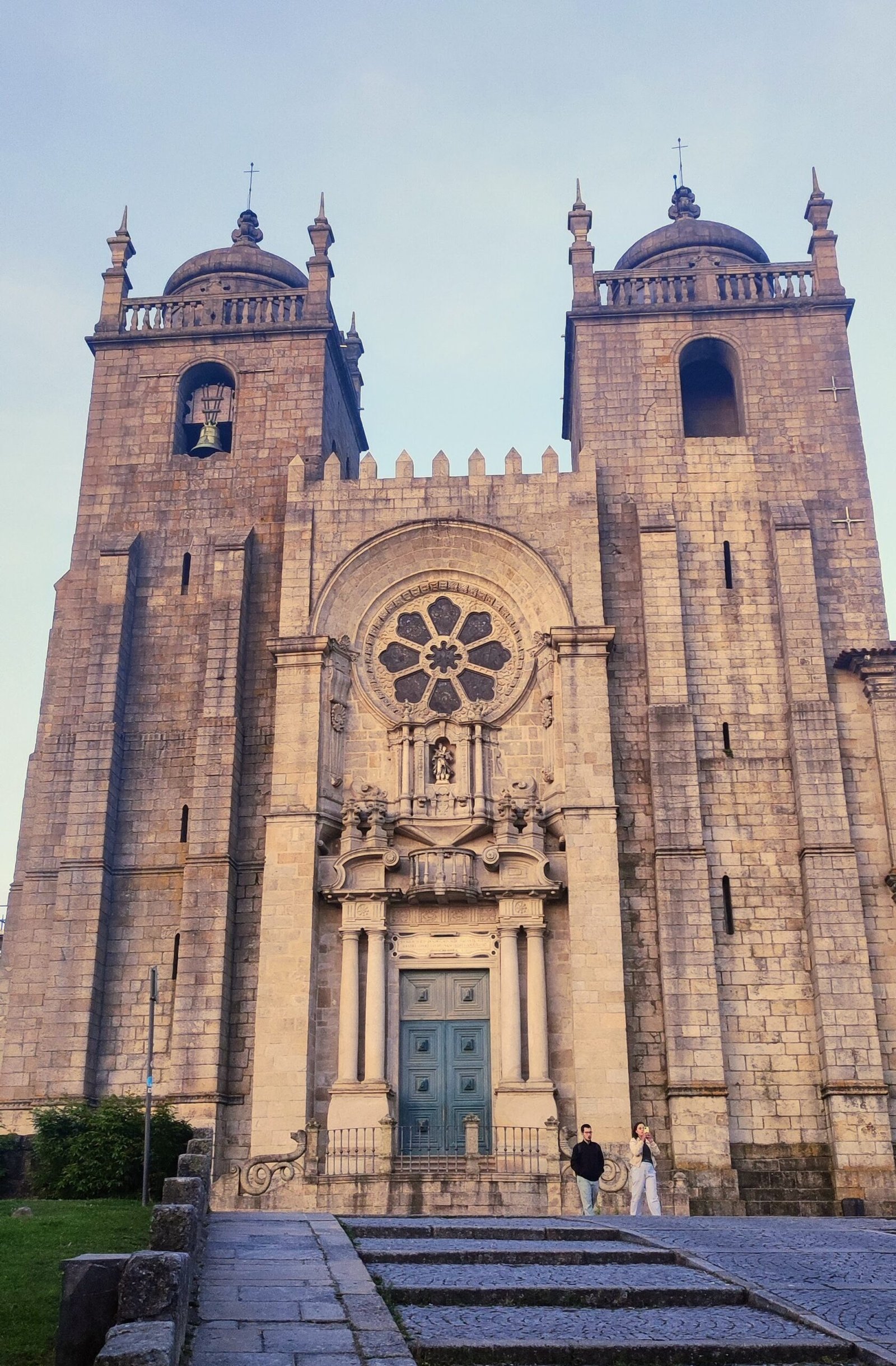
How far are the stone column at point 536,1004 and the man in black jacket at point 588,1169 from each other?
10.6ft

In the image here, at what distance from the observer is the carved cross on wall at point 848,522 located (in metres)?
26.2

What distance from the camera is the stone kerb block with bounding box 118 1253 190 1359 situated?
6125 millimetres

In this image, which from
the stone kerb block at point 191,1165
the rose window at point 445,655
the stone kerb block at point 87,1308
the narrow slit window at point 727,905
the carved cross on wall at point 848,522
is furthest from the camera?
the carved cross on wall at point 848,522

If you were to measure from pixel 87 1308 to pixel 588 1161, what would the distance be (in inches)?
506

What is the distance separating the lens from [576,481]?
26156mm

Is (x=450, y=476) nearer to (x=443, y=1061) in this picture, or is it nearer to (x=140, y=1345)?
(x=443, y=1061)

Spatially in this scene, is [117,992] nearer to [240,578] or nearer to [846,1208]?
[240,578]

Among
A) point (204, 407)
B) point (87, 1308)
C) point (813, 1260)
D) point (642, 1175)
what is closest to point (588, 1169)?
point (642, 1175)

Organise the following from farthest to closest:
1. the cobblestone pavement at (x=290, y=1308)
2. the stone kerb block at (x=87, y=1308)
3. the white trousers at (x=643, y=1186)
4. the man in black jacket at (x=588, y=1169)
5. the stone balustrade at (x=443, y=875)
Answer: the stone balustrade at (x=443, y=875) < the man in black jacket at (x=588, y=1169) < the white trousers at (x=643, y=1186) < the cobblestone pavement at (x=290, y=1308) < the stone kerb block at (x=87, y=1308)

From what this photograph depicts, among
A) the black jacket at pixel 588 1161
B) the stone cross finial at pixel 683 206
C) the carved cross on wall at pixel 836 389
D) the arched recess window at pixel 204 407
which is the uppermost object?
the stone cross finial at pixel 683 206

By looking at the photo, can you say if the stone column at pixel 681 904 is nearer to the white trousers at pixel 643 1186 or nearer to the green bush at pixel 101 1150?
the white trousers at pixel 643 1186

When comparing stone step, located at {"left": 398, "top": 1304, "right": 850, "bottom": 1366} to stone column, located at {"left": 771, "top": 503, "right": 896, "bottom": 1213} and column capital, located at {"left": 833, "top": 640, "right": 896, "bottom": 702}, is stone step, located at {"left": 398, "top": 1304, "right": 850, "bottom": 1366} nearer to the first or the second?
stone column, located at {"left": 771, "top": 503, "right": 896, "bottom": 1213}

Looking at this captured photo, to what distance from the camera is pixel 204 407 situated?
2920cm

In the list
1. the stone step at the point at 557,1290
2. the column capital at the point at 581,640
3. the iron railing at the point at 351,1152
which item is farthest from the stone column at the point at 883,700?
the stone step at the point at 557,1290
